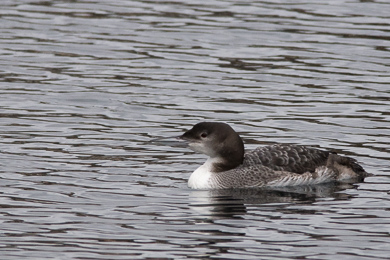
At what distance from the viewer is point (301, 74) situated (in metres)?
A: 18.5

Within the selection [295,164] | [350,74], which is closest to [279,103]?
[350,74]

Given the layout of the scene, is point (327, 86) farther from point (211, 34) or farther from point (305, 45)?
point (211, 34)

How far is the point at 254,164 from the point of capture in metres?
13.1

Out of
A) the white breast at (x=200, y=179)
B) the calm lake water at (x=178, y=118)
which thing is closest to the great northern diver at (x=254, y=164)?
the white breast at (x=200, y=179)

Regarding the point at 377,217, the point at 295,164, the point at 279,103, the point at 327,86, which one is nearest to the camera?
the point at 377,217

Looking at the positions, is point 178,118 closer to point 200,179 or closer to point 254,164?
point 254,164

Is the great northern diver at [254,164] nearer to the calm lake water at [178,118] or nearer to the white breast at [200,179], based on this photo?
the white breast at [200,179]

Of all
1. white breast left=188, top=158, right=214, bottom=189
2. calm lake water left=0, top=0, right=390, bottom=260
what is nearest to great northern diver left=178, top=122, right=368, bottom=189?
white breast left=188, top=158, right=214, bottom=189

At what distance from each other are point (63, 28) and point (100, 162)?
27.5 ft

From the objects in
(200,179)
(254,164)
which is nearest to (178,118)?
(254,164)

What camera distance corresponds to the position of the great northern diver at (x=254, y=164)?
1288 cm

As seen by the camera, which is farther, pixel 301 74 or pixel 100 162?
pixel 301 74

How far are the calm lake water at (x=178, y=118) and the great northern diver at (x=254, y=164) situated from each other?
203 millimetres

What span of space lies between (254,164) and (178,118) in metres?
3.09
